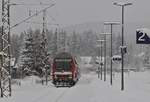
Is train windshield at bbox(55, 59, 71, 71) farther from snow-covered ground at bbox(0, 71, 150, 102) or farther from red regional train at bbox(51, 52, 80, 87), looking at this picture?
snow-covered ground at bbox(0, 71, 150, 102)

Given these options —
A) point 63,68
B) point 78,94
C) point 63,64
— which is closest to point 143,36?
point 78,94

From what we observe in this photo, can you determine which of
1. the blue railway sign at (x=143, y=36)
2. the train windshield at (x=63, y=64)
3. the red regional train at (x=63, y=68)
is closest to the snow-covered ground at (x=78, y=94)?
the red regional train at (x=63, y=68)

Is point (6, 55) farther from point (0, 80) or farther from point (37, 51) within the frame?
point (37, 51)

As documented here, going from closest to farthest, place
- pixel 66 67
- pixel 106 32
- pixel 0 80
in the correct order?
1. pixel 0 80
2. pixel 66 67
3. pixel 106 32

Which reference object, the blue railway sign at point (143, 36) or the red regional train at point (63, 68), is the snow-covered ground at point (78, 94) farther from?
the blue railway sign at point (143, 36)

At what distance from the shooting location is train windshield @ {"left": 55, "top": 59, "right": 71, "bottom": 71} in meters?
54.3

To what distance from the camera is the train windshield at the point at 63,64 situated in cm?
5428

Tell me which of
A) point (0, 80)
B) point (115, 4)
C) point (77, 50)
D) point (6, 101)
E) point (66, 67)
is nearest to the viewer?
point (6, 101)

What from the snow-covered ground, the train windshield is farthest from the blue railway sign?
the train windshield

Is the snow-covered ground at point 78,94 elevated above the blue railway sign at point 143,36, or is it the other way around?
the blue railway sign at point 143,36

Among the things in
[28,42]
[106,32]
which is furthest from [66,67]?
[28,42]

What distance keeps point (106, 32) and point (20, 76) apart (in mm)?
22622

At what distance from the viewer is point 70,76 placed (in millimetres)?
54750

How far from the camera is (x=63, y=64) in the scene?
2137 inches
